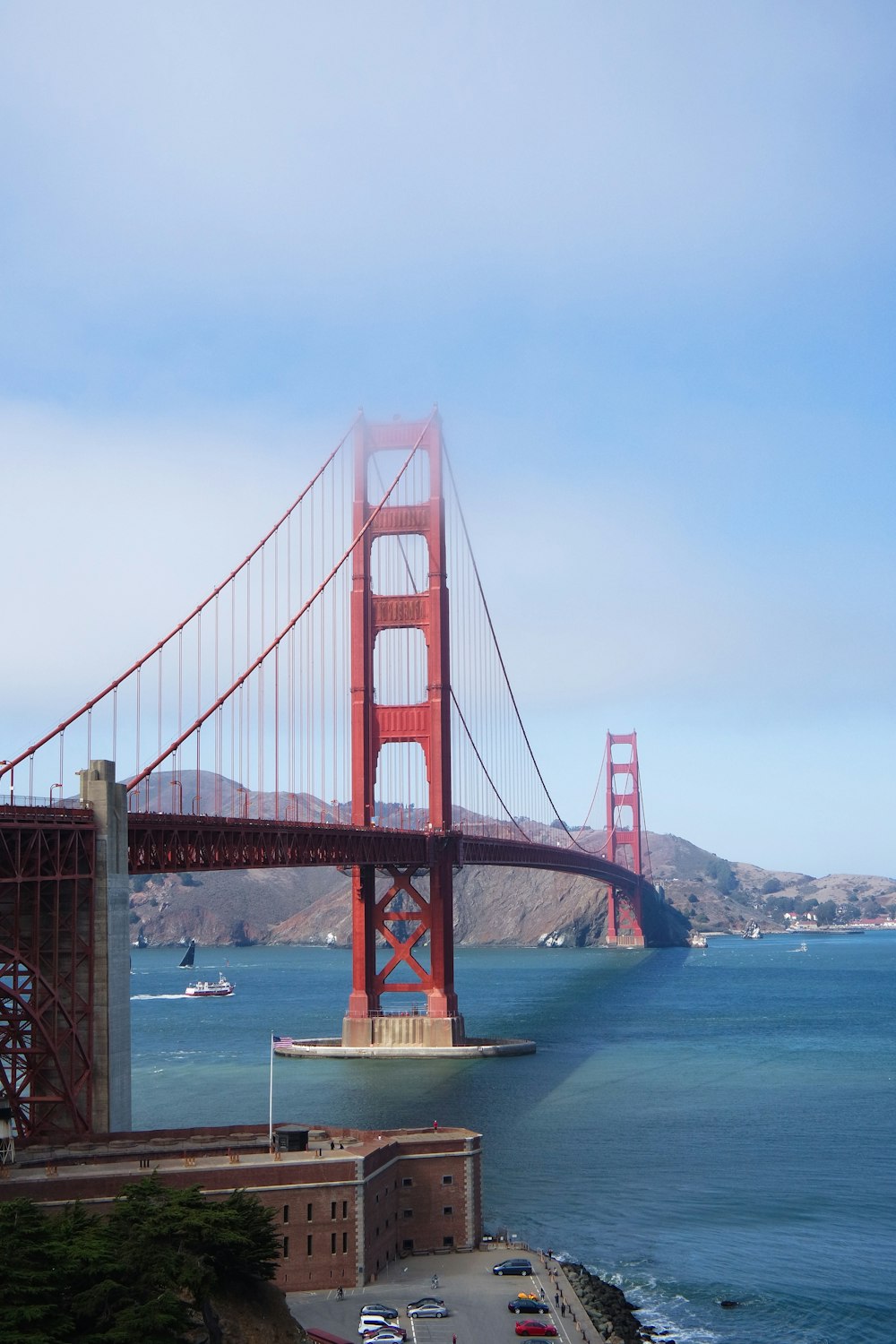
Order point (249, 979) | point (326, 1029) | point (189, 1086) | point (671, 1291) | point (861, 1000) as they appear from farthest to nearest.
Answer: point (249, 979) → point (861, 1000) → point (326, 1029) → point (189, 1086) → point (671, 1291)

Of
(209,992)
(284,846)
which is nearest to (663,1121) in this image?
(284,846)

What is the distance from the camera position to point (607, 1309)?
3209cm

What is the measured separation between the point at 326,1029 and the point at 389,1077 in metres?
22.6

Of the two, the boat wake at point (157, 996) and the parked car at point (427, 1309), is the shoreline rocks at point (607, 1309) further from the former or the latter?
the boat wake at point (157, 996)

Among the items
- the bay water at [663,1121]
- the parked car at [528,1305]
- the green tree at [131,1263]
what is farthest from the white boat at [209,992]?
the green tree at [131,1263]

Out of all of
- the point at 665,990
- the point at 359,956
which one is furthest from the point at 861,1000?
the point at 359,956

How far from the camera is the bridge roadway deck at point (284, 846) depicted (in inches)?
1704

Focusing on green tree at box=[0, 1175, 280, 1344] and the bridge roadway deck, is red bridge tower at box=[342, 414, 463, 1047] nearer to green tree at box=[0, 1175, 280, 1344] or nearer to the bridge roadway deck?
the bridge roadway deck

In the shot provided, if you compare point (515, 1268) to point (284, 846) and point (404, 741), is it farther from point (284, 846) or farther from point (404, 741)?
point (404, 741)

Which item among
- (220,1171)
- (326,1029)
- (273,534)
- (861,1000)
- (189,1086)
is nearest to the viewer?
(220,1171)

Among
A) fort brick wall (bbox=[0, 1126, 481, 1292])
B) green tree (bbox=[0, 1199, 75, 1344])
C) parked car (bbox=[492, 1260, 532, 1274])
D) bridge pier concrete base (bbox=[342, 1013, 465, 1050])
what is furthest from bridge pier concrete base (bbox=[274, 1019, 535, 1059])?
green tree (bbox=[0, 1199, 75, 1344])

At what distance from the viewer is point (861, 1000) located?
113 metres

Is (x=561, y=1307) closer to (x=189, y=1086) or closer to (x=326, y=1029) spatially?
(x=189, y=1086)

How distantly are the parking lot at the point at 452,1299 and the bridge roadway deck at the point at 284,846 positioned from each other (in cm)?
1254
